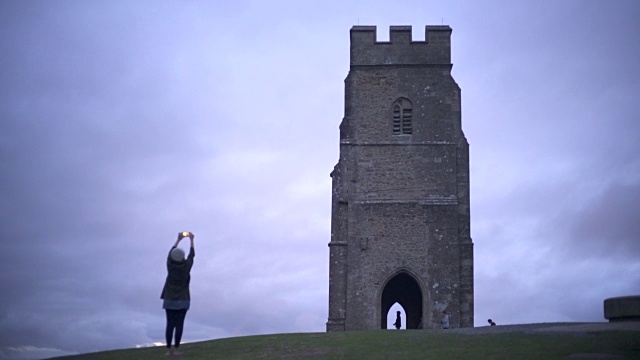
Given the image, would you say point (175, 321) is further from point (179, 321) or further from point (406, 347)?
point (406, 347)

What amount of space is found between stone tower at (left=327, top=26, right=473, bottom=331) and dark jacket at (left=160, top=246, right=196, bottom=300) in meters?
18.2

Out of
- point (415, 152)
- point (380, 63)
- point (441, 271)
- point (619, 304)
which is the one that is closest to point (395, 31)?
point (380, 63)

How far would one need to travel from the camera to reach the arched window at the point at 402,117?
34.1 metres

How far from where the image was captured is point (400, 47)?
35000mm

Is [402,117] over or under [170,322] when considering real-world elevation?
over

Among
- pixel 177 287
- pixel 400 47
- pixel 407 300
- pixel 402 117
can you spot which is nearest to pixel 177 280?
pixel 177 287

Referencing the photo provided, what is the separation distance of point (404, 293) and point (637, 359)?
26298 millimetres

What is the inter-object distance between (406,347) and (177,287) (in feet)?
13.9

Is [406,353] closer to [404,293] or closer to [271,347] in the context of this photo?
[271,347]

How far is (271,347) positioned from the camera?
1534 centimetres

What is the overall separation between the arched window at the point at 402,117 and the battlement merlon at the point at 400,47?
1785 millimetres

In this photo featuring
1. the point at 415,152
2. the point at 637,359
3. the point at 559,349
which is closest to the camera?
the point at 637,359

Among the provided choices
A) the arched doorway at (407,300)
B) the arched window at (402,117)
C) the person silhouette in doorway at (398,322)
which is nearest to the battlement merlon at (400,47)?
the arched window at (402,117)

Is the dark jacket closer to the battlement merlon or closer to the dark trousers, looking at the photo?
the dark trousers
